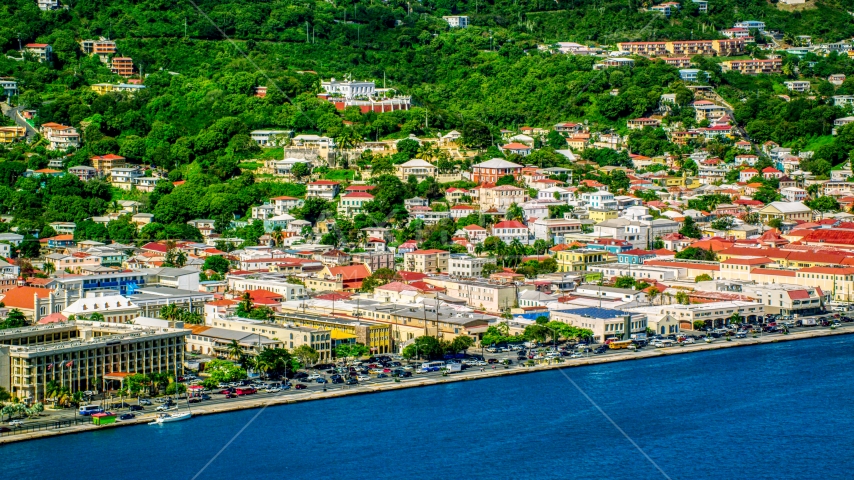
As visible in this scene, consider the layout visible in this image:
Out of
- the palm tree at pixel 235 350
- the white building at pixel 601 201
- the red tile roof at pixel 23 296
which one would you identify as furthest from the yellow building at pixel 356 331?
the white building at pixel 601 201

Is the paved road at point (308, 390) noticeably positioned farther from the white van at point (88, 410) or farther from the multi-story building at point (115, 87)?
the multi-story building at point (115, 87)

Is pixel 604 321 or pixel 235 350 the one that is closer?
pixel 235 350

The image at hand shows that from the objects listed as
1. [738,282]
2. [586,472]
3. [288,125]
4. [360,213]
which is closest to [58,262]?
[360,213]

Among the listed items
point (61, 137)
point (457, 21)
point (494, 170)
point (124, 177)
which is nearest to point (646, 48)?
point (457, 21)

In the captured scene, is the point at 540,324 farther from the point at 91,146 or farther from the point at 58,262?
the point at 91,146

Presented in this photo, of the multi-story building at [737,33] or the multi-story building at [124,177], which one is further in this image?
the multi-story building at [737,33]

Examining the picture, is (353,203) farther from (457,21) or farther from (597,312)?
(457,21)
